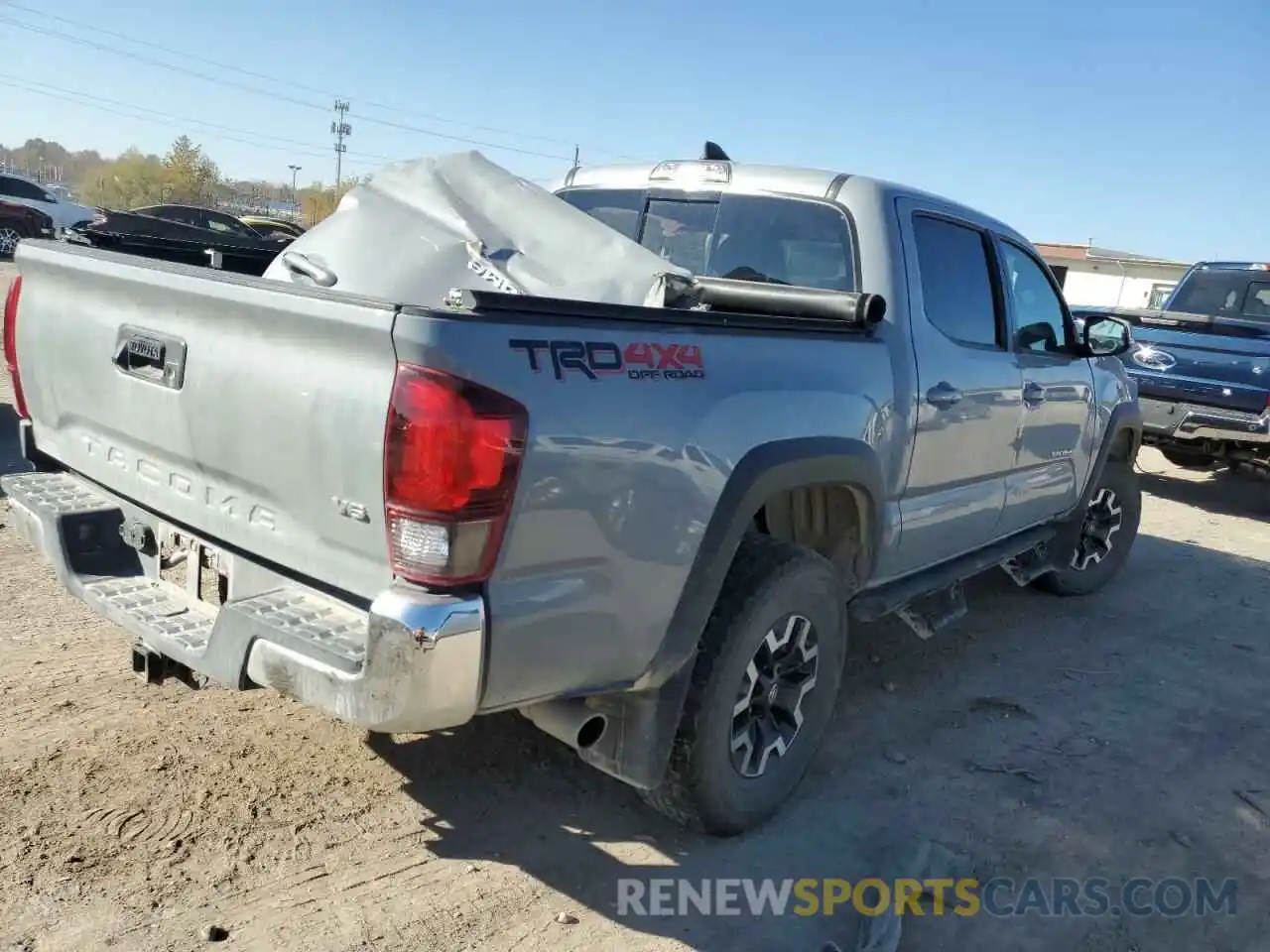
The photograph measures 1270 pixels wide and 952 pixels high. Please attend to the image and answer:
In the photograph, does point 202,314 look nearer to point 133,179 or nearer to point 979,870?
point 979,870

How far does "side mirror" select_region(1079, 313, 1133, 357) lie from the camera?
514cm

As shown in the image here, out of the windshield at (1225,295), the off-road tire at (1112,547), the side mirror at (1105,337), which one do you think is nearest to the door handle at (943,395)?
the side mirror at (1105,337)

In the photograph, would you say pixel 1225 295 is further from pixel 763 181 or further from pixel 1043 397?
pixel 763 181

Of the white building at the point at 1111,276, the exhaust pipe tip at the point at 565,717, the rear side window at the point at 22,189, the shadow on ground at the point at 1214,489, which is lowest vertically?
the shadow on ground at the point at 1214,489

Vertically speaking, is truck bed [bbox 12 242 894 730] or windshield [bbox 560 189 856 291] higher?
windshield [bbox 560 189 856 291]

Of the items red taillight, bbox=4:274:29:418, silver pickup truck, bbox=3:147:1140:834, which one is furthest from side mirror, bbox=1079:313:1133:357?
red taillight, bbox=4:274:29:418

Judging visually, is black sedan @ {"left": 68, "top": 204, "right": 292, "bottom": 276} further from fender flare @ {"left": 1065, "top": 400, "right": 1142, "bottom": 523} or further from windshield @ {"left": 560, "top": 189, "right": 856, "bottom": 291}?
fender flare @ {"left": 1065, "top": 400, "right": 1142, "bottom": 523}

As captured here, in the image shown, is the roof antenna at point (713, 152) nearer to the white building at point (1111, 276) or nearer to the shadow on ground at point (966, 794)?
the shadow on ground at point (966, 794)

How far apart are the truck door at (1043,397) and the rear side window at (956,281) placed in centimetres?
22

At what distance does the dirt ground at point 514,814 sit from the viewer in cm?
264

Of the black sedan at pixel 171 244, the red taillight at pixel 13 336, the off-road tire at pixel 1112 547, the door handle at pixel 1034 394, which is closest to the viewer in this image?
the red taillight at pixel 13 336

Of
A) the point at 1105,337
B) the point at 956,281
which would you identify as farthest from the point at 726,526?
the point at 1105,337

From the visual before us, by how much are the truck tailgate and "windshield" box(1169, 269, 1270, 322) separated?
10.4 meters

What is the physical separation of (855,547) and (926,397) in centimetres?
63
